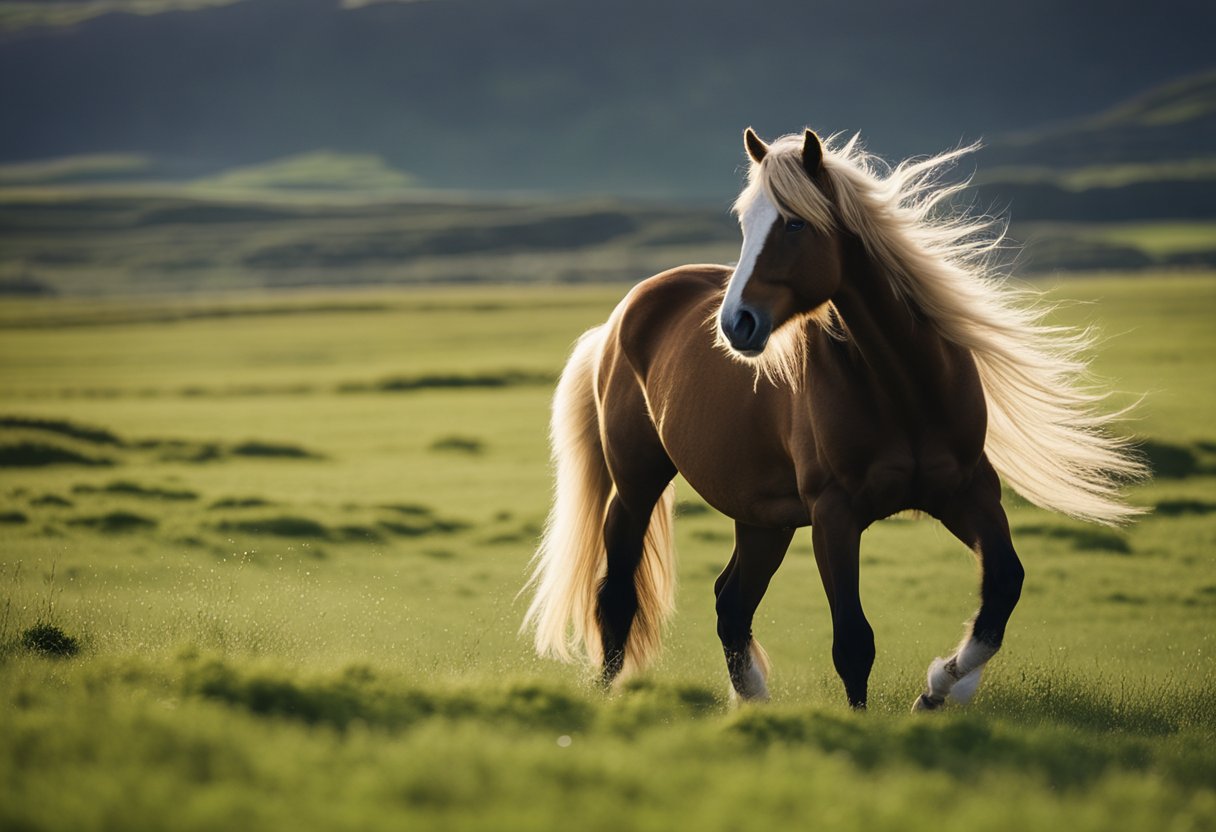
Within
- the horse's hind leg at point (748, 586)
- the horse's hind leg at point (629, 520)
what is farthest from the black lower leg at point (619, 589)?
the horse's hind leg at point (748, 586)

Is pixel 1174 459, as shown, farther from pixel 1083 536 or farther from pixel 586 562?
pixel 586 562

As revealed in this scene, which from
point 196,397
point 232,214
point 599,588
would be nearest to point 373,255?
point 232,214

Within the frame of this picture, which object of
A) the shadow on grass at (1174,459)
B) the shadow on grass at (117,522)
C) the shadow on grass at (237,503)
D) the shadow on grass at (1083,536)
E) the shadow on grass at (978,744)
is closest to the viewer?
the shadow on grass at (978,744)

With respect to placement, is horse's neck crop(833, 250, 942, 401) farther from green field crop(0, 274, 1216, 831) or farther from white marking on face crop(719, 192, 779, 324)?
green field crop(0, 274, 1216, 831)

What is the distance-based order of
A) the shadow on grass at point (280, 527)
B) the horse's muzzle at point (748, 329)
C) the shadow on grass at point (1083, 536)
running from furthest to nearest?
1. the shadow on grass at point (280, 527)
2. the shadow on grass at point (1083, 536)
3. the horse's muzzle at point (748, 329)

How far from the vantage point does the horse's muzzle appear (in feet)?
18.6

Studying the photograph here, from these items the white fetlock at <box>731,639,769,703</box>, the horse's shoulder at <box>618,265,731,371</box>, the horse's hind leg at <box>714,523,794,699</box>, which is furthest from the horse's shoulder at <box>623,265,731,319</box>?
the white fetlock at <box>731,639,769,703</box>

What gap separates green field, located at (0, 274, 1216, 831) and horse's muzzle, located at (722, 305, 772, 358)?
5.14 feet

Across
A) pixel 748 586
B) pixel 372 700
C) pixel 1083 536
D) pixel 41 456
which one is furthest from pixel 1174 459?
pixel 41 456

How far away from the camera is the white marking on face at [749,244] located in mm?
5688

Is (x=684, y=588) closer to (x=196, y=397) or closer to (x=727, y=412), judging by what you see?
(x=727, y=412)

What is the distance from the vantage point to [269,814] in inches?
138

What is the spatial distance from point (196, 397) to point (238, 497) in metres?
17.6

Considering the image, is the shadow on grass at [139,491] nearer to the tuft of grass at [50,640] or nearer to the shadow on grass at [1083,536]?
the tuft of grass at [50,640]
